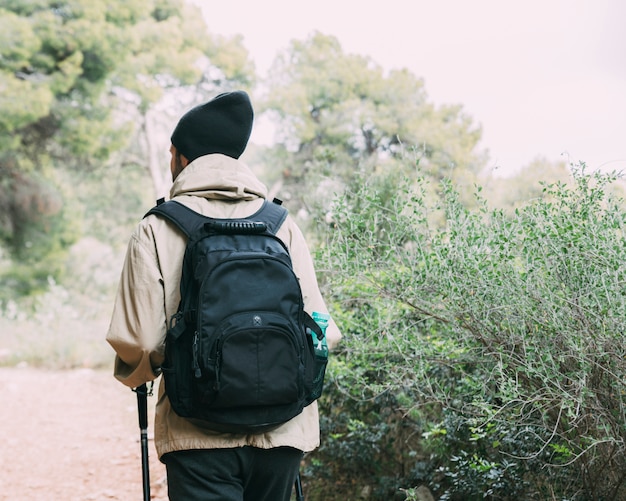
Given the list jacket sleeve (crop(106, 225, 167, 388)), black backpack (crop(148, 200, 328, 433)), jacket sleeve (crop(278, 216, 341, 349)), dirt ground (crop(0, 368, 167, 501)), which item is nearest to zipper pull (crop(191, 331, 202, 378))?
black backpack (crop(148, 200, 328, 433))

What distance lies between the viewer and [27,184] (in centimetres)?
1193

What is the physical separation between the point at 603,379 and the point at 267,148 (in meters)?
13.0

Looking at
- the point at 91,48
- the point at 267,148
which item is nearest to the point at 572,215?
the point at 91,48

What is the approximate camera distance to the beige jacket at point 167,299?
64.8 inches

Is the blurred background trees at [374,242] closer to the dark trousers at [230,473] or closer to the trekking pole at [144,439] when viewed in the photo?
the dark trousers at [230,473]

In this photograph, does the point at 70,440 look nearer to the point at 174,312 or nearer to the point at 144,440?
the point at 144,440

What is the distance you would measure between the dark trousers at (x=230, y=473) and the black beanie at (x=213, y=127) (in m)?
0.77

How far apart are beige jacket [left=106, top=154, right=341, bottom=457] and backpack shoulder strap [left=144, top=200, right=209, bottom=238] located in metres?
0.03

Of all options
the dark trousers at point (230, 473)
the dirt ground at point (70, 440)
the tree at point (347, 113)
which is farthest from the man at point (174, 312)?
the tree at point (347, 113)

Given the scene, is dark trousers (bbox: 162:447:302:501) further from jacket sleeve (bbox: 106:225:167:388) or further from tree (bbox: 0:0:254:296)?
tree (bbox: 0:0:254:296)

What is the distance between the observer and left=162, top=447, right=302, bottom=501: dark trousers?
63.3 inches

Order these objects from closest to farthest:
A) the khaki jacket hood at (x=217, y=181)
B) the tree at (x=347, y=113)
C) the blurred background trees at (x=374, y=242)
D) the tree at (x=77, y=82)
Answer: the khaki jacket hood at (x=217, y=181) → the blurred background trees at (x=374, y=242) → the tree at (x=77, y=82) → the tree at (x=347, y=113)

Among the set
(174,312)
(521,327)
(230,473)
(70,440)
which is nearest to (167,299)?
(174,312)

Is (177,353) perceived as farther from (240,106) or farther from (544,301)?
(544,301)
